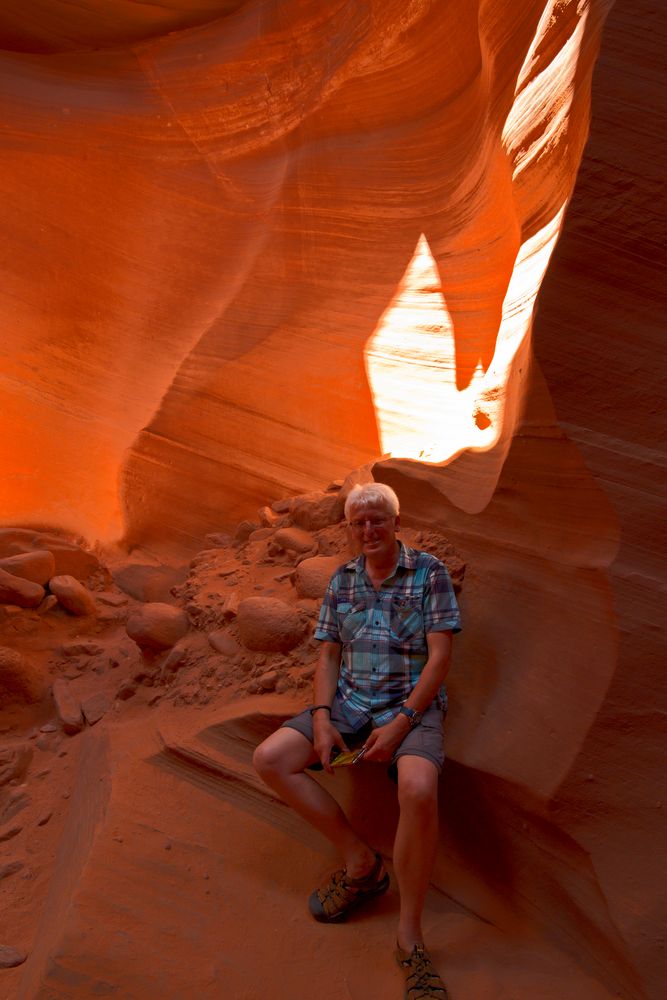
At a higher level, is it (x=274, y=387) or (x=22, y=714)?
(x=274, y=387)

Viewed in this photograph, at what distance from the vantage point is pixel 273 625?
3305mm

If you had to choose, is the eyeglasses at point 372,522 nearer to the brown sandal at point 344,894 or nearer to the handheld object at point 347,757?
the handheld object at point 347,757

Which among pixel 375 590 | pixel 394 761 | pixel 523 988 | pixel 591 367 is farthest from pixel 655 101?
pixel 523 988

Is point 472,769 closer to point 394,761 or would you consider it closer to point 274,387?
point 394,761

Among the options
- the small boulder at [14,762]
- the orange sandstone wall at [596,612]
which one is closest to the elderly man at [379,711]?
the orange sandstone wall at [596,612]

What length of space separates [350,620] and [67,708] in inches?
57.7

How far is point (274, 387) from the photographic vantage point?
501cm

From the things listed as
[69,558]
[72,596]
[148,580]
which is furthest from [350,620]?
[69,558]

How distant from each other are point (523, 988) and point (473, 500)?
1517 mm

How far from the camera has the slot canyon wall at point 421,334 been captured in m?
2.61

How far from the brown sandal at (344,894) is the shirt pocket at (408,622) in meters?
0.64

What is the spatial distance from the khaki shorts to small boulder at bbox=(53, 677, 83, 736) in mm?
1173

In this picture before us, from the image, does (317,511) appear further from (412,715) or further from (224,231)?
(224,231)

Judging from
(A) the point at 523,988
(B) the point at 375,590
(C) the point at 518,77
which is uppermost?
(C) the point at 518,77
